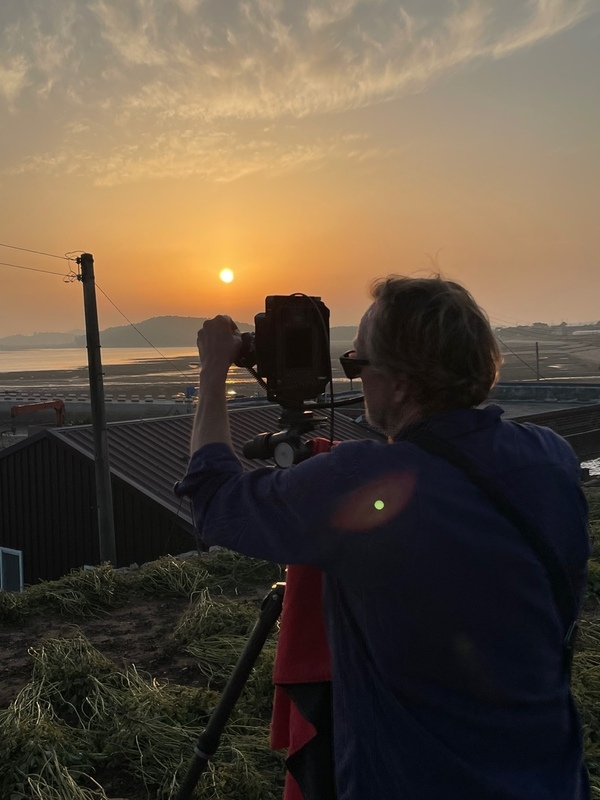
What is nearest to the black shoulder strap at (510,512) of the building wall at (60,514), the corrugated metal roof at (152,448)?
the corrugated metal roof at (152,448)

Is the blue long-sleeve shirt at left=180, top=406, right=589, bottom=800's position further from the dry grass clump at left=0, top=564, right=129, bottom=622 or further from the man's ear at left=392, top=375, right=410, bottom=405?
the dry grass clump at left=0, top=564, right=129, bottom=622

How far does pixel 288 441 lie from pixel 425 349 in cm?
65

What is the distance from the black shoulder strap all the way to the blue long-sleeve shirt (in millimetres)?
15

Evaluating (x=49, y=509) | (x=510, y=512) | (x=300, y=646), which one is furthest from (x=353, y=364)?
(x=49, y=509)

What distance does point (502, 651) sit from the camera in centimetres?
146

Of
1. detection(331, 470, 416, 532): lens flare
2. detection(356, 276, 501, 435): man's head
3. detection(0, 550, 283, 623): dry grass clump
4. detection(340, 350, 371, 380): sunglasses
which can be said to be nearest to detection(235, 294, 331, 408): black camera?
detection(340, 350, 371, 380): sunglasses

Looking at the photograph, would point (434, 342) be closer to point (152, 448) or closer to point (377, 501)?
point (377, 501)

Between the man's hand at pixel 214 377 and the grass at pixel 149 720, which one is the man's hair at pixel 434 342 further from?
the grass at pixel 149 720

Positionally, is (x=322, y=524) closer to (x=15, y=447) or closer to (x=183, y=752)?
(x=183, y=752)

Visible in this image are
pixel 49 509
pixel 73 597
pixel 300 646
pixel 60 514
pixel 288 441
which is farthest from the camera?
pixel 49 509

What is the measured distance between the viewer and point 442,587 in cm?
141

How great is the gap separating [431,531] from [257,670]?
11.2 feet

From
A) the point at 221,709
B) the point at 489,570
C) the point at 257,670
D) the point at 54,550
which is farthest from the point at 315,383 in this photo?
the point at 54,550

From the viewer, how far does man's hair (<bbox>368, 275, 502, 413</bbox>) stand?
1.55 metres
